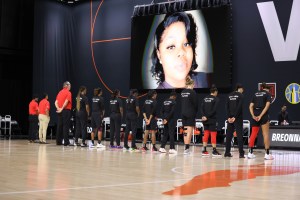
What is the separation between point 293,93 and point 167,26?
6072mm

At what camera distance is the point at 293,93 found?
17828 millimetres

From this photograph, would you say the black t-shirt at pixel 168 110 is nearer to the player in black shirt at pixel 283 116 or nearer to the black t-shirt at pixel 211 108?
the black t-shirt at pixel 211 108

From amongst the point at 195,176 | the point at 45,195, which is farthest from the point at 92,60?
the point at 45,195

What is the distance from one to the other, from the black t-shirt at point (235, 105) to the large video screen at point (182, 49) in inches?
297

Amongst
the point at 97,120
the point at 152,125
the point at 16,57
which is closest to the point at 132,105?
the point at 152,125

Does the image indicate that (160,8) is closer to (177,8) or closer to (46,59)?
(177,8)

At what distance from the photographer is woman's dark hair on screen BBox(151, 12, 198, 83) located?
20.0 meters

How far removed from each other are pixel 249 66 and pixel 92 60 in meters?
8.45

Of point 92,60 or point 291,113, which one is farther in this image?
point 92,60

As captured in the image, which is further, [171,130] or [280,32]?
[280,32]

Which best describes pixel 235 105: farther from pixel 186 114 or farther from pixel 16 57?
pixel 16 57

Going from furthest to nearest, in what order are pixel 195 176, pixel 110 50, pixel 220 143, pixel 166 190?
pixel 110 50 → pixel 220 143 → pixel 195 176 → pixel 166 190

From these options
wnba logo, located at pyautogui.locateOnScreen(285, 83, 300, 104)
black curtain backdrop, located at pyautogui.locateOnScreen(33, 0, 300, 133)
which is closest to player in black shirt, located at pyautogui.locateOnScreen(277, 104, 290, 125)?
wnba logo, located at pyautogui.locateOnScreen(285, 83, 300, 104)

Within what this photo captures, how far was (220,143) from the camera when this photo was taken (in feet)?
63.3
